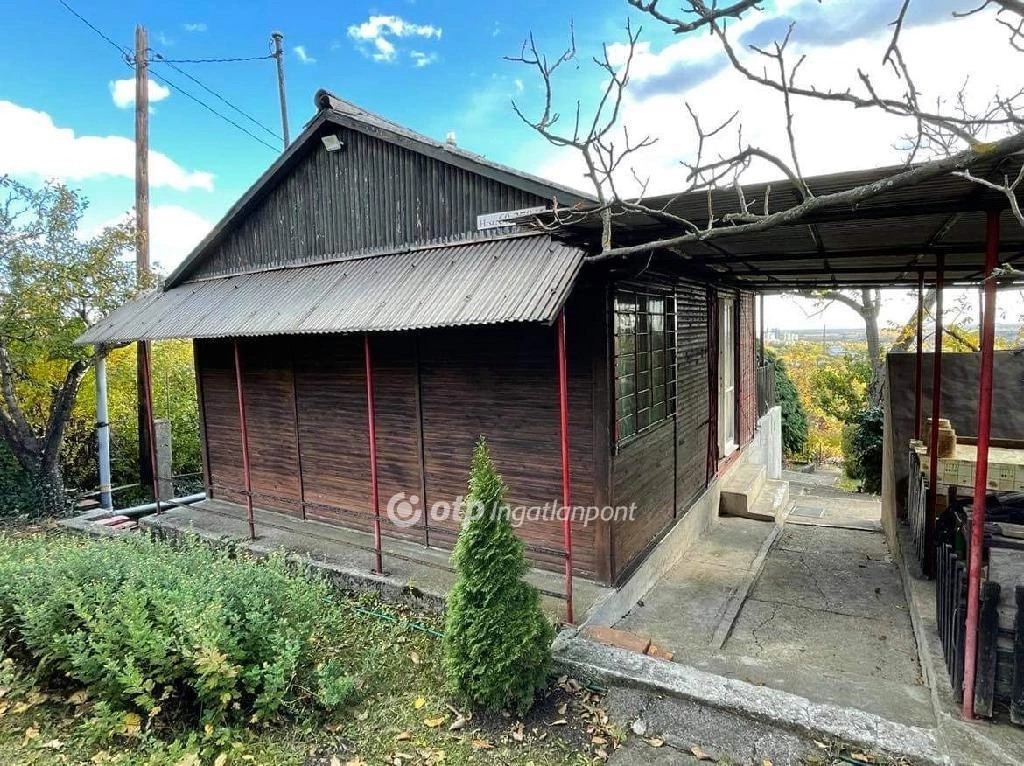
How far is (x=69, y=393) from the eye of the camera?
30.2 feet

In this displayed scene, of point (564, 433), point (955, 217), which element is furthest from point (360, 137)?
point (955, 217)

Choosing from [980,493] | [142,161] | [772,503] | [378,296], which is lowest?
[772,503]

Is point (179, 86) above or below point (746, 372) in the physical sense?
above

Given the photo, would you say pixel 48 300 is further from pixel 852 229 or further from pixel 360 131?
pixel 852 229

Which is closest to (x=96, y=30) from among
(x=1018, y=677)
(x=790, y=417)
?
(x=1018, y=677)

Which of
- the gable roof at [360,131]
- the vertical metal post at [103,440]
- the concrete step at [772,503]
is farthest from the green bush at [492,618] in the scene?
the vertical metal post at [103,440]

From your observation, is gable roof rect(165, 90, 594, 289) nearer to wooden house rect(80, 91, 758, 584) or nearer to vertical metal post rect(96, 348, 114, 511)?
wooden house rect(80, 91, 758, 584)

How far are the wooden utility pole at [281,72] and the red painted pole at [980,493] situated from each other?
1807 cm

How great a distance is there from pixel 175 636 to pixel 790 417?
18911 millimetres

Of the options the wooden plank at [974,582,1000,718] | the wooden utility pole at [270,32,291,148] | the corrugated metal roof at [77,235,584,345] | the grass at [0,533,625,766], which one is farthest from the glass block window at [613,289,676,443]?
the wooden utility pole at [270,32,291,148]

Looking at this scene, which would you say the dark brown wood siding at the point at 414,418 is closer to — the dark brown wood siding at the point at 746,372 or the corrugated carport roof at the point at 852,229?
the corrugated carport roof at the point at 852,229

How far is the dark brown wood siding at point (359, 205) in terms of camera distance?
582 centimetres

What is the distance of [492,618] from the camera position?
12.0 ft

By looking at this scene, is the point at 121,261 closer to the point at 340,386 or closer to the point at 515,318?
the point at 340,386
